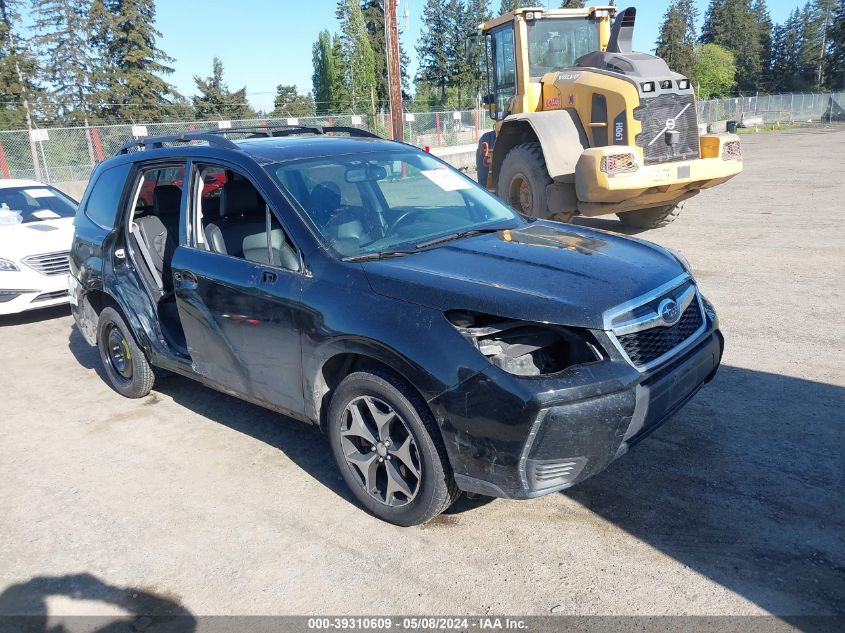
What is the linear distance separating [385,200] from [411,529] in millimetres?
1932

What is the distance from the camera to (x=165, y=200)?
209 inches

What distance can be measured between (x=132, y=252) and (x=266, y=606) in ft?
9.89

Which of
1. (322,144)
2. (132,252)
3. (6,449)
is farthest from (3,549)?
(322,144)

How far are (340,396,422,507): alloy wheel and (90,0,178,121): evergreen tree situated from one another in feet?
159

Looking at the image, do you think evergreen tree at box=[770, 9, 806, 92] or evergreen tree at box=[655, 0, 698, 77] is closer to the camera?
evergreen tree at box=[655, 0, 698, 77]

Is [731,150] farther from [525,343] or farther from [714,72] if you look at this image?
[714,72]

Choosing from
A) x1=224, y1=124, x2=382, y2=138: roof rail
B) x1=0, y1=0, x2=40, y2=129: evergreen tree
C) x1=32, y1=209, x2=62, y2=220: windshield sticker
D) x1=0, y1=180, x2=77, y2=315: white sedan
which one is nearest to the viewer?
x1=224, y1=124, x2=382, y2=138: roof rail

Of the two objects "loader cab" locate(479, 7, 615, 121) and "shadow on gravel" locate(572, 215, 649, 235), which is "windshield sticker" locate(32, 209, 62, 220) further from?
"shadow on gravel" locate(572, 215, 649, 235)

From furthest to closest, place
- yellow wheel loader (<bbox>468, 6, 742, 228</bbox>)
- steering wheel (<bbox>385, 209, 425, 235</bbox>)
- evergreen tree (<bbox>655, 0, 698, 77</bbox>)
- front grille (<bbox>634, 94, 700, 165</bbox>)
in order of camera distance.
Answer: evergreen tree (<bbox>655, 0, 698, 77</bbox>) → front grille (<bbox>634, 94, 700, 165</bbox>) → yellow wheel loader (<bbox>468, 6, 742, 228</bbox>) → steering wheel (<bbox>385, 209, 425, 235</bbox>)

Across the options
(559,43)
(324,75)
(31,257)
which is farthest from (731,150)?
(324,75)

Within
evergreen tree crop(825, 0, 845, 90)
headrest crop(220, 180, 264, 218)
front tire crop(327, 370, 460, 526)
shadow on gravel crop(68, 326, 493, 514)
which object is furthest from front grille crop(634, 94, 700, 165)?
evergreen tree crop(825, 0, 845, 90)

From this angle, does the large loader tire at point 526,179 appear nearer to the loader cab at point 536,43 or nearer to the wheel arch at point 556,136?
the wheel arch at point 556,136

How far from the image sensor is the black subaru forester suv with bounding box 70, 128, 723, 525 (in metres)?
2.84

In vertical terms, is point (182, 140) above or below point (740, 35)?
below
